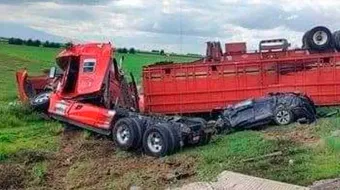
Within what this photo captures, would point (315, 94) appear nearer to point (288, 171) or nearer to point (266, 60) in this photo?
point (266, 60)

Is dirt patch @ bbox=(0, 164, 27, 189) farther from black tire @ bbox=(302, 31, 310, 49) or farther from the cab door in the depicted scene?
black tire @ bbox=(302, 31, 310, 49)

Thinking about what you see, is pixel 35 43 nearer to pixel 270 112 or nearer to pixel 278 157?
pixel 270 112

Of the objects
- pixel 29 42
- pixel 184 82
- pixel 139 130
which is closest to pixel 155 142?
pixel 139 130

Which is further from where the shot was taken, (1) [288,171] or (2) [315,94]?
(2) [315,94]

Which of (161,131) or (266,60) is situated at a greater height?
(266,60)

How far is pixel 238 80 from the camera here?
64.5ft

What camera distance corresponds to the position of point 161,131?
48.9 feet

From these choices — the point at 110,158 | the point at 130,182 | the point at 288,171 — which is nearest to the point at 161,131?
the point at 110,158

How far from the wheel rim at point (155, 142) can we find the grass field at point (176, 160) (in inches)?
11.3

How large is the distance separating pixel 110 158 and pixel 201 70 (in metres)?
5.57

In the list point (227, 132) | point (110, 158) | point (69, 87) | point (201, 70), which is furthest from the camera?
point (201, 70)

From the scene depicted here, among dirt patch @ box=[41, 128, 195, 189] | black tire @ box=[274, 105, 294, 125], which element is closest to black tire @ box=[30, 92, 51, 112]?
dirt patch @ box=[41, 128, 195, 189]

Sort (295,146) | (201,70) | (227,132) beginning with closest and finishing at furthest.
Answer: (295,146), (227,132), (201,70)

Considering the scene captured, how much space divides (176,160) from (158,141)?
0.97m
